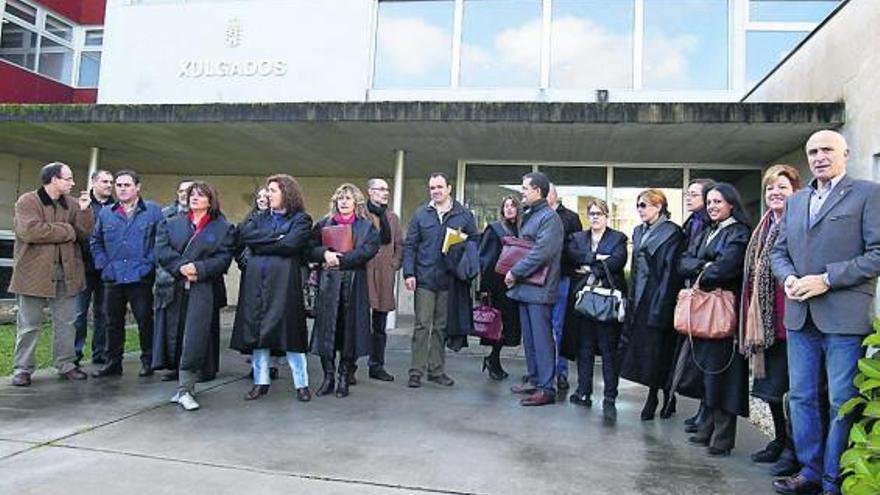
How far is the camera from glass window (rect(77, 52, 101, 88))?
1511cm

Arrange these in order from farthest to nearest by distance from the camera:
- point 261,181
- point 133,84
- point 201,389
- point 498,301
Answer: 1. point 261,181
2. point 133,84
3. point 498,301
4. point 201,389

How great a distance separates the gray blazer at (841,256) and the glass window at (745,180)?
680 centimetres

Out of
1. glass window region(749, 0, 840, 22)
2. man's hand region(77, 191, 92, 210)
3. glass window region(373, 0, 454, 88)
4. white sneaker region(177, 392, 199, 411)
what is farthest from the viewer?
glass window region(373, 0, 454, 88)

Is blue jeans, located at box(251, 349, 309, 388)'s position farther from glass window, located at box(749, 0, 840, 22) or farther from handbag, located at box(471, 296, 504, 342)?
glass window, located at box(749, 0, 840, 22)

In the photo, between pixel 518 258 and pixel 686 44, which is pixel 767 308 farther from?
pixel 686 44

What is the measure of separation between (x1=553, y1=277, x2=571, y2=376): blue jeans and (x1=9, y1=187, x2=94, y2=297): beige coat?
417 centimetres

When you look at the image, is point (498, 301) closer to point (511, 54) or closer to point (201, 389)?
point (201, 389)

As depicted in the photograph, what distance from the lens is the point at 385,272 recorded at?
20.3 ft

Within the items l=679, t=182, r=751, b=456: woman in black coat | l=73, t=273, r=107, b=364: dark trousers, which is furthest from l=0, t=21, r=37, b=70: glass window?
l=679, t=182, r=751, b=456: woman in black coat

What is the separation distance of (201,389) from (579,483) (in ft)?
10.9

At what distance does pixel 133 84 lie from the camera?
468 inches

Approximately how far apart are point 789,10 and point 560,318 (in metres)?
7.44

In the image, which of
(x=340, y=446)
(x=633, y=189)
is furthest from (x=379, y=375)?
(x=633, y=189)

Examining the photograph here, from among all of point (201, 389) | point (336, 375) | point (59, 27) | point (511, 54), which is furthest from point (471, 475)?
point (59, 27)
